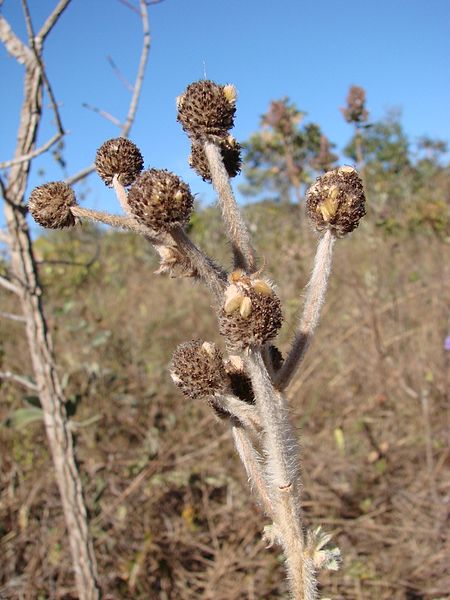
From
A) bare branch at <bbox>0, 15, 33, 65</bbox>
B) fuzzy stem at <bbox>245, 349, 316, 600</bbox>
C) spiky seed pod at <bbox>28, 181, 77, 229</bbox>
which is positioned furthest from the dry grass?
bare branch at <bbox>0, 15, 33, 65</bbox>

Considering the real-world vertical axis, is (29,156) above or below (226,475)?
above

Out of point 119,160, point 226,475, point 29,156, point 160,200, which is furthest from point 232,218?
point 226,475

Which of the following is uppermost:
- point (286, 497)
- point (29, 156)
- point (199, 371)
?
point (29, 156)

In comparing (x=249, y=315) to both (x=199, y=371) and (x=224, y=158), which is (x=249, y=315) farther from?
(x=224, y=158)

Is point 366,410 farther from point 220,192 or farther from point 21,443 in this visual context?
point 220,192

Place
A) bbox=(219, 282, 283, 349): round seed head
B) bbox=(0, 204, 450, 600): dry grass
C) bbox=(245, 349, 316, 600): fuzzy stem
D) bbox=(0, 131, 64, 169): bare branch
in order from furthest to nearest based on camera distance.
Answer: bbox=(0, 204, 450, 600): dry grass, bbox=(0, 131, 64, 169): bare branch, bbox=(245, 349, 316, 600): fuzzy stem, bbox=(219, 282, 283, 349): round seed head

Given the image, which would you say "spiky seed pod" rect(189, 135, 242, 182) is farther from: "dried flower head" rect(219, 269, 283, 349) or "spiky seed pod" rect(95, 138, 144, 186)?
"dried flower head" rect(219, 269, 283, 349)
